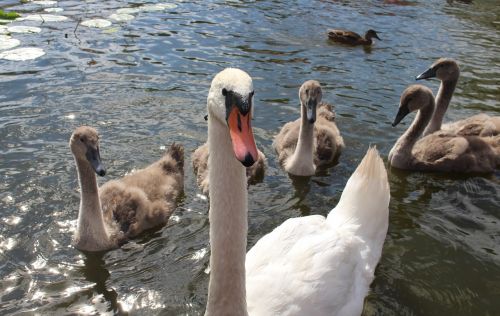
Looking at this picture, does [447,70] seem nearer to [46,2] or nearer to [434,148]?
[434,148]

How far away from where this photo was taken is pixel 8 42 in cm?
1138

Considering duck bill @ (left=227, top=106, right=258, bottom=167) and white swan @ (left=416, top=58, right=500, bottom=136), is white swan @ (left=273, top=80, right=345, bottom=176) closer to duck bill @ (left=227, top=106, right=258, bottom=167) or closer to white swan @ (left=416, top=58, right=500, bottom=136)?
white swan @ (left=416, top=58, right=500, bottom=136)

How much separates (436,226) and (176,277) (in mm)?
3210

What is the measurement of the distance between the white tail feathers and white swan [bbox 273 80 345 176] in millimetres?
2087

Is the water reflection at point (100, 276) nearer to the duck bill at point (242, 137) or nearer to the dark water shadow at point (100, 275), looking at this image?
the dark water shadow at point (100, 275)

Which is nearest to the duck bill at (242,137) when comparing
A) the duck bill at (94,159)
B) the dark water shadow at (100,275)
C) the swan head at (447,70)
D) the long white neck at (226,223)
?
the long white neck at (226,223)

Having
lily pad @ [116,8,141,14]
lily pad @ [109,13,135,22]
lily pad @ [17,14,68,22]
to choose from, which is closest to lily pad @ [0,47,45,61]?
lily pad @ [17,14,68,22]

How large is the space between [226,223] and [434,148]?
5.24m

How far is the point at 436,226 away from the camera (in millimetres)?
6262

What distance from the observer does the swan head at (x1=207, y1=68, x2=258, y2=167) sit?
2.72m

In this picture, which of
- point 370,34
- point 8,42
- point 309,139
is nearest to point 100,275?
point 309,139

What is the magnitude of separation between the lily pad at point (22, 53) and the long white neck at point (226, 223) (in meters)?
8.90

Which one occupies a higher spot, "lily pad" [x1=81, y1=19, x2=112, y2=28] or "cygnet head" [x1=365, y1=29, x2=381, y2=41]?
"lily pad" [x1=81, y1=19, x2=112, y2=28]

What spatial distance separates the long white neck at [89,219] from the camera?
218 inches
